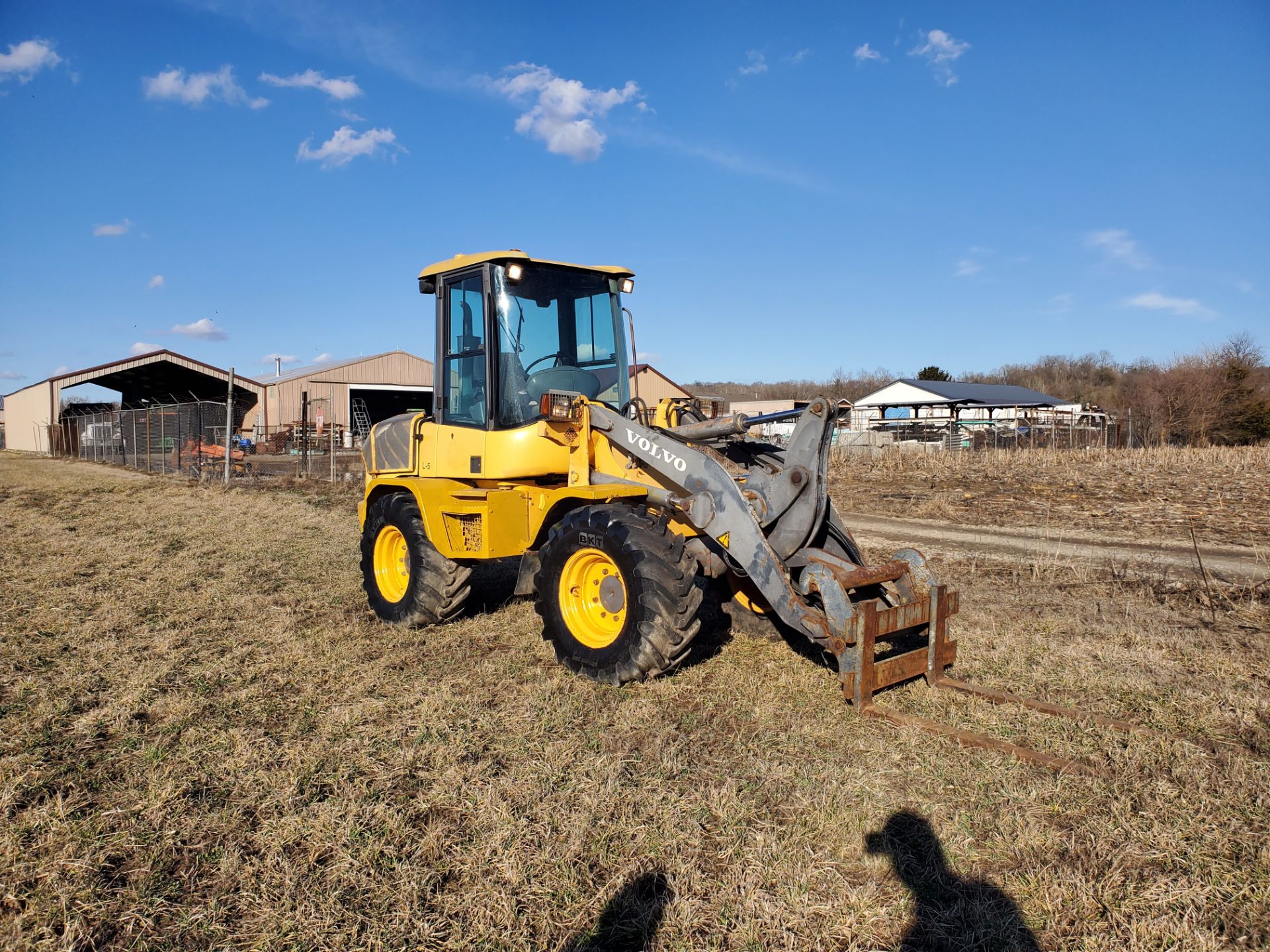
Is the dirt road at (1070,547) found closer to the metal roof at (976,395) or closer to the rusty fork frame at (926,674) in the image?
the rusty fork frame at (926,674)

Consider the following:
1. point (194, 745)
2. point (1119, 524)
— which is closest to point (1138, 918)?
point (194, 745)

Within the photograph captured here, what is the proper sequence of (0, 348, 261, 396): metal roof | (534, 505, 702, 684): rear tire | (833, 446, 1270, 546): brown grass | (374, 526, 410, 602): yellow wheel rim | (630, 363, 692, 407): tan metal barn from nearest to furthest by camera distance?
(534, 505, 702, 684): rear tire, (374, 526, 410, 602): yellow wheel rim, (833, 446, 1270, 546): brown grass, (0, 348, 261, 396): metal roof, (630, 363, 692, 407): tan metal barn

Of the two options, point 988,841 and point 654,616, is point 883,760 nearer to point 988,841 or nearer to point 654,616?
point 988,841

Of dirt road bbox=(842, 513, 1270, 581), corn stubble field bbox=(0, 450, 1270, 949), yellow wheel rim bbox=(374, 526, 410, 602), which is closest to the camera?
corn stubble field bbox=(0, 450, 1270, 949)

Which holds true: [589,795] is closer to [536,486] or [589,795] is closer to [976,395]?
[536,486]

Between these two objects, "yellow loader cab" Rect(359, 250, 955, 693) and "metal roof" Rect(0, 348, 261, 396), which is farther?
"metal roof" Rect(0, 348, 261, 396)

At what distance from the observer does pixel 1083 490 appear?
16125 mm

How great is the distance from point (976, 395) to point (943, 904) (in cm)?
5463

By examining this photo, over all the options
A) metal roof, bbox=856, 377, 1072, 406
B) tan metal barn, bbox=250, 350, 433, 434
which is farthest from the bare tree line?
tan metal barn, bbox=250, 350, 433, 434

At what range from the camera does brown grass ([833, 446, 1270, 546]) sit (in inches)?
512

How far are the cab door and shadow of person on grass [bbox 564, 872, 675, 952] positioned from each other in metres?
3.88

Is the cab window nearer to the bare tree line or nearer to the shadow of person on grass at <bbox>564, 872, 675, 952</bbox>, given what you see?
the shadow of person on grass at <bbox>564, 872, 675, 952</bbox>

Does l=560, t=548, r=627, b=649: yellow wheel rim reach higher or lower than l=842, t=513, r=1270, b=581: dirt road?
higher

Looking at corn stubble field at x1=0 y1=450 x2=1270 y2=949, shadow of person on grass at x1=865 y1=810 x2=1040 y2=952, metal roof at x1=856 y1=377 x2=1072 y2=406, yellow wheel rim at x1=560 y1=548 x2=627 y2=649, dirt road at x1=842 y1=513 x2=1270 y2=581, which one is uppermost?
metal roof at x1=856 y1=377 x2=1072 y2=406
